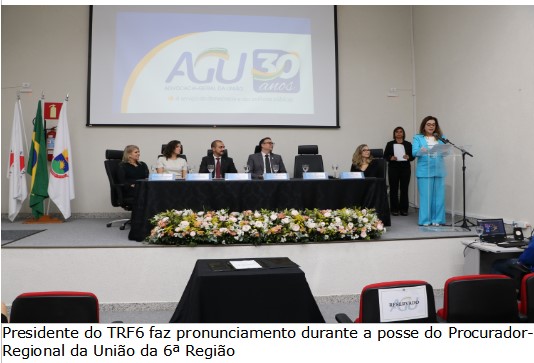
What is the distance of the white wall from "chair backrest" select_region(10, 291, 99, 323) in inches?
175

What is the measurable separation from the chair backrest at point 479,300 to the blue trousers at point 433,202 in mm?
3093

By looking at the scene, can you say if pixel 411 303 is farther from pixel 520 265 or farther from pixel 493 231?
pixel 493 231

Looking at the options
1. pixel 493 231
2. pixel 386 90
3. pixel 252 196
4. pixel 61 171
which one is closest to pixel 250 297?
pixel 252 196

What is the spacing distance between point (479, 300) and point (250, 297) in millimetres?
1071

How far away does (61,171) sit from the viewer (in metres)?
5.69

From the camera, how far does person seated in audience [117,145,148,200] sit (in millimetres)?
5000

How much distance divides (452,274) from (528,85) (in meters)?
2.26

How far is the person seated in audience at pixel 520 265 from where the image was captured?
104 inches

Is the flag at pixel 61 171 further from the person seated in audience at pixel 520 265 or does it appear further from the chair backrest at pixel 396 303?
the person seated in audience at pixel 520 265

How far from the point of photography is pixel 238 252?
3465mm

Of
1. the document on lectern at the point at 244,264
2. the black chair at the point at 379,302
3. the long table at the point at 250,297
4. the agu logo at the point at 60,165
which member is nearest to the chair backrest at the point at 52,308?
the long table at the point at 250,297

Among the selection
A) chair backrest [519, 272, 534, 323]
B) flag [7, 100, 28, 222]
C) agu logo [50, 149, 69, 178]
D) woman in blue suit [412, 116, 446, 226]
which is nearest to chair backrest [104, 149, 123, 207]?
agu logo [50, 149, 69, 178]

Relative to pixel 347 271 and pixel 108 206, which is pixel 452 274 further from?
pixel 108 206

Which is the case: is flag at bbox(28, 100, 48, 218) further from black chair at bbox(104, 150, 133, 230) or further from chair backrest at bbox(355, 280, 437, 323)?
chair backrest at bbox(355, 280, 437, 323)
